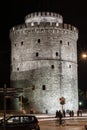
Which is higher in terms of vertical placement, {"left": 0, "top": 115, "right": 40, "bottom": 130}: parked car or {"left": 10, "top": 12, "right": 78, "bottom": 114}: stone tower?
{"left": 10, "top": 12, "right": 78, "bottom": 114}: stone tower

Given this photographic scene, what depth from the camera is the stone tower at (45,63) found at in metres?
54.2

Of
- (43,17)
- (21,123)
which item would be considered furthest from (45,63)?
(21,123)

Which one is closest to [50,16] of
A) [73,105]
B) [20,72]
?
[20,72]

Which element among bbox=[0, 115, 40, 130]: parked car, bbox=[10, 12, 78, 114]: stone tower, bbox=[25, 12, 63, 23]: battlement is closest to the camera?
bbox=[0, 115, 40, 130]: parked car

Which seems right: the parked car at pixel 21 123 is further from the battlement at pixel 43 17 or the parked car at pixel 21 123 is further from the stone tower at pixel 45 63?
the battlement at pixel 43 17

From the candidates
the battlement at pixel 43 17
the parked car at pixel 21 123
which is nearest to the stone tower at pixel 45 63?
the battlement at pixel 43 17

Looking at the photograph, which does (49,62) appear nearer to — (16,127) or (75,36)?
(75,36)

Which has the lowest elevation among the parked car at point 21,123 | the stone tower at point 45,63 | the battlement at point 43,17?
the parked car at point 21,123

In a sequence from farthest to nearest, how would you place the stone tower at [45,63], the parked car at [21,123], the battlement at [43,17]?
the battlement at [43,17] → the stone tower at [45,63] → the parked car at [21,123]

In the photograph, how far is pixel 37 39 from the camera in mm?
54562

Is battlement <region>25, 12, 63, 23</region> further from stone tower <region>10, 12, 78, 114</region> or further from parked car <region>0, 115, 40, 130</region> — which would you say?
parked car <region>0, 115, 40, 130</region>

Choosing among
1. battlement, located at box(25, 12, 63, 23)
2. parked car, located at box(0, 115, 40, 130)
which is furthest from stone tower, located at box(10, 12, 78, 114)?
parked car, located at box(0, 115, 40, 130)

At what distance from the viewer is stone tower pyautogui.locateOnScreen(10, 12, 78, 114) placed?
54156 millimetres

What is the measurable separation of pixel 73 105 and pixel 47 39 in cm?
887
